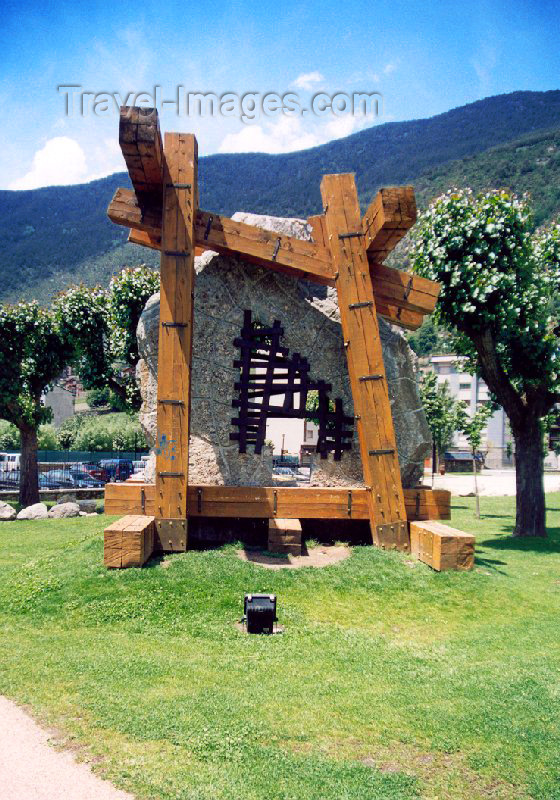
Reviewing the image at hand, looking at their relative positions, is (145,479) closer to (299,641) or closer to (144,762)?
(299,641)

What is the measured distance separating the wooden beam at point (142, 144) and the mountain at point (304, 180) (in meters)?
90.0

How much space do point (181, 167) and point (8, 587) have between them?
18.9ft

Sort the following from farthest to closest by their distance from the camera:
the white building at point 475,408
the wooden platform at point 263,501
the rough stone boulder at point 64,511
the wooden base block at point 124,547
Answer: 1. the white building at point 475,408
2. the rough stone boulder at point 64,511
3. the wooden platform at point 263,501
4. the wooden base block at point 124,547

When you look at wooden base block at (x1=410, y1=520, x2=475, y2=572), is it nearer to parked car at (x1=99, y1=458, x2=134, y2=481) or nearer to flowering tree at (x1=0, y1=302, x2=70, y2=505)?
flowering tree at (x1=0, y1=302, x2=70, y2=505)

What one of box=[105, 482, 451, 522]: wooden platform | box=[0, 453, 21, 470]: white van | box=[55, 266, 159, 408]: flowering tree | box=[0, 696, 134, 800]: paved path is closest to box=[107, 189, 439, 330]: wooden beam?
box=[105, 482, 451, 522]: wooden platform

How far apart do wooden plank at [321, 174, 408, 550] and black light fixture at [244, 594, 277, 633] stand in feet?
9.80

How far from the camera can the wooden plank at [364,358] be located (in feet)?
29.6

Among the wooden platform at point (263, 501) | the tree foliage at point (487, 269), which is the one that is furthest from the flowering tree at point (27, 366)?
the wooden platform at point (263, 501)

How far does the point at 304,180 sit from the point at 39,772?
17318cm

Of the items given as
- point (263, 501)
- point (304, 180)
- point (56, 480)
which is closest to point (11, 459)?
point (56, 480)

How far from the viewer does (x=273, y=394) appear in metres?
9.62

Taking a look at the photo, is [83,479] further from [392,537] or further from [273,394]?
[392,537]

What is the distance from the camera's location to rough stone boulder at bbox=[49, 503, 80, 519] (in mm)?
19156

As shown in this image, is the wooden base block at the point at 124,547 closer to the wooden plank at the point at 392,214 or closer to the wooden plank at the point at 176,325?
the wooden plank at the point at 176,325
